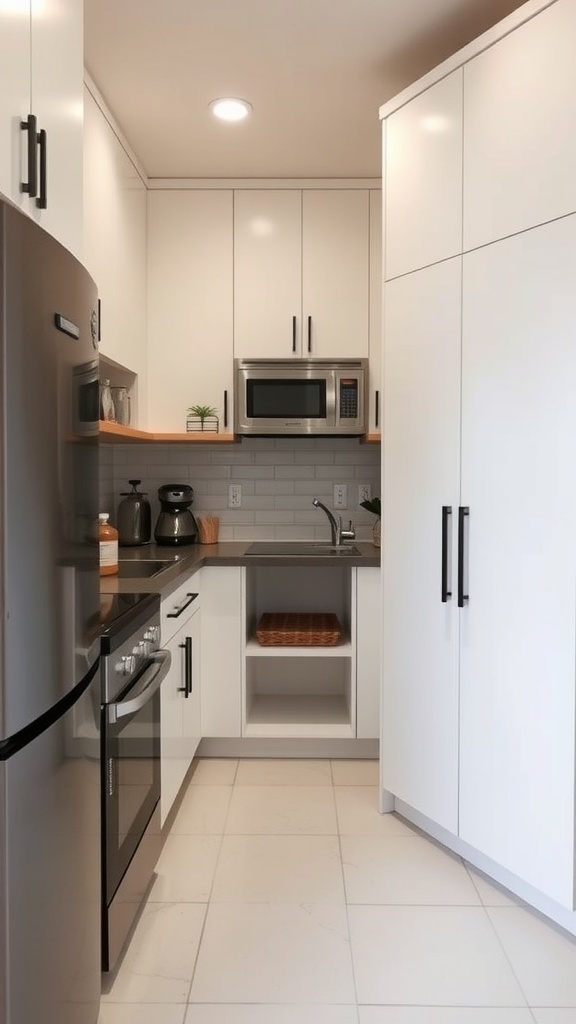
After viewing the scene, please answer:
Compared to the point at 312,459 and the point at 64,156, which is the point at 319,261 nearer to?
the point at 312,459

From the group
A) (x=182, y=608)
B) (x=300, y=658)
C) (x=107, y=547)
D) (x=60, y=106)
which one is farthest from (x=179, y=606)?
(x=60, y=106)

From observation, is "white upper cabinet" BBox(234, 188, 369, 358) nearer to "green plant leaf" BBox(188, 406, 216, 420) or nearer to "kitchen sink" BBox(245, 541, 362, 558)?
"green plant leaf" BBox(188, 406, 216, 420)

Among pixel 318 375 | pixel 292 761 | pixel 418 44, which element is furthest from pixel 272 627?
pixel 418 44

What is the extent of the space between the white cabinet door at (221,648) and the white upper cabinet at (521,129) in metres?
1.59

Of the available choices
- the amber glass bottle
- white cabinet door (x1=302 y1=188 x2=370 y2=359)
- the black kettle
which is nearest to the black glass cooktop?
the amber glass bottle

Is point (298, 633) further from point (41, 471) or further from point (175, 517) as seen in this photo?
point (41, 471)

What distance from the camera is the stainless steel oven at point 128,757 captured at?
1561mm

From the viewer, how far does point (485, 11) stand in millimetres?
2074

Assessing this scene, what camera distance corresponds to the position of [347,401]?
3.12 metres

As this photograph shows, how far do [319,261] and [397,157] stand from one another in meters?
0.87

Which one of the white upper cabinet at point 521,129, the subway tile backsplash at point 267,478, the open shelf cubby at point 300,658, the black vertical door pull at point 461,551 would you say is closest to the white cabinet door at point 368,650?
the open shelf cubby at point 300,658

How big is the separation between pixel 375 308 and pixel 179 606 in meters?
1.66

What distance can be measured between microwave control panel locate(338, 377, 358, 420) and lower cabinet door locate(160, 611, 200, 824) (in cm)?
111

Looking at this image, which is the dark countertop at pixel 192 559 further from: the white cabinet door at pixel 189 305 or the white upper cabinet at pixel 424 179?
the white upper cabinet at pixel 424 179
